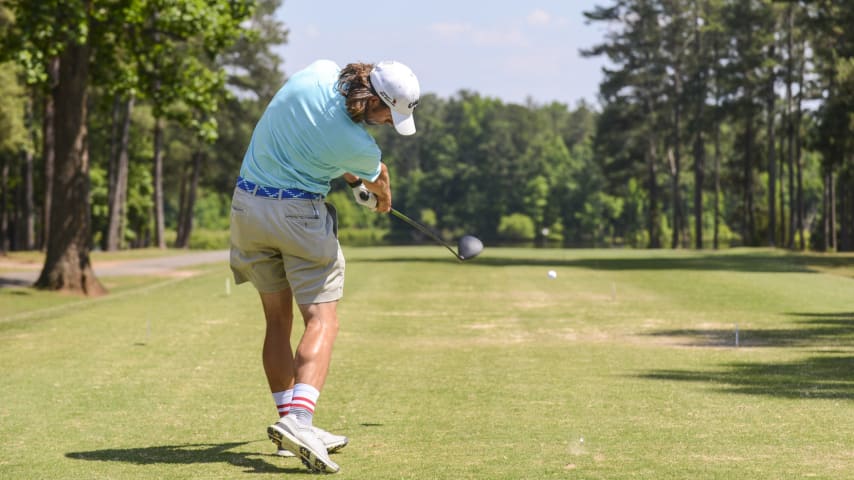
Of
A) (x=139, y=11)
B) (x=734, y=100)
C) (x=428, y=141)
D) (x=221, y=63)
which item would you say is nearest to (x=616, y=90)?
(x=734, y=100)

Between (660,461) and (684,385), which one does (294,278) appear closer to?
(660,461)

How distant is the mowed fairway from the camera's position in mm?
7891

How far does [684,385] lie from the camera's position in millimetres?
12461

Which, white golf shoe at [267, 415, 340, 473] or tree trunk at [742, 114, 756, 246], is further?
tree trunk at [742, 114, 756, 246]

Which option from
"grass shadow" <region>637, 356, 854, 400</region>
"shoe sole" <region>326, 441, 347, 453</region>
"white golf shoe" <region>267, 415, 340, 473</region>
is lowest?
"grass shadow" <region>637, 356, 854, 400</region>

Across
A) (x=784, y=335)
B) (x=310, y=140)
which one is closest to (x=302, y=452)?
(x=310, y=140)

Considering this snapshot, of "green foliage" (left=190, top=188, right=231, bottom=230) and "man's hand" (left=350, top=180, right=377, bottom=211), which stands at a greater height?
"green foliage" (left=190, top=188, right=231, bottom=230)

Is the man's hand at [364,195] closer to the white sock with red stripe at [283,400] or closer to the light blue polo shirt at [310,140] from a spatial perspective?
the light blue polo shirt at [310,140]

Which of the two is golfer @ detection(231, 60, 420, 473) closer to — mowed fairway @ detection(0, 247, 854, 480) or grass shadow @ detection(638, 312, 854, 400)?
mowed fairway @ detection(0, 247, 854, 480)

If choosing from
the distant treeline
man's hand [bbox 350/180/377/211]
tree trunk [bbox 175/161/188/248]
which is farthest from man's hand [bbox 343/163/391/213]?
tree trunk [bbox 175/161/188/248]

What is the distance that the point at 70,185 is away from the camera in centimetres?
2903

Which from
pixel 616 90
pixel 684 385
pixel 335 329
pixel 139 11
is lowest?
pixel 684 385

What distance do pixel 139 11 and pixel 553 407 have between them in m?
19.0

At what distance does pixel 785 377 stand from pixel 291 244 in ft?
23.8
